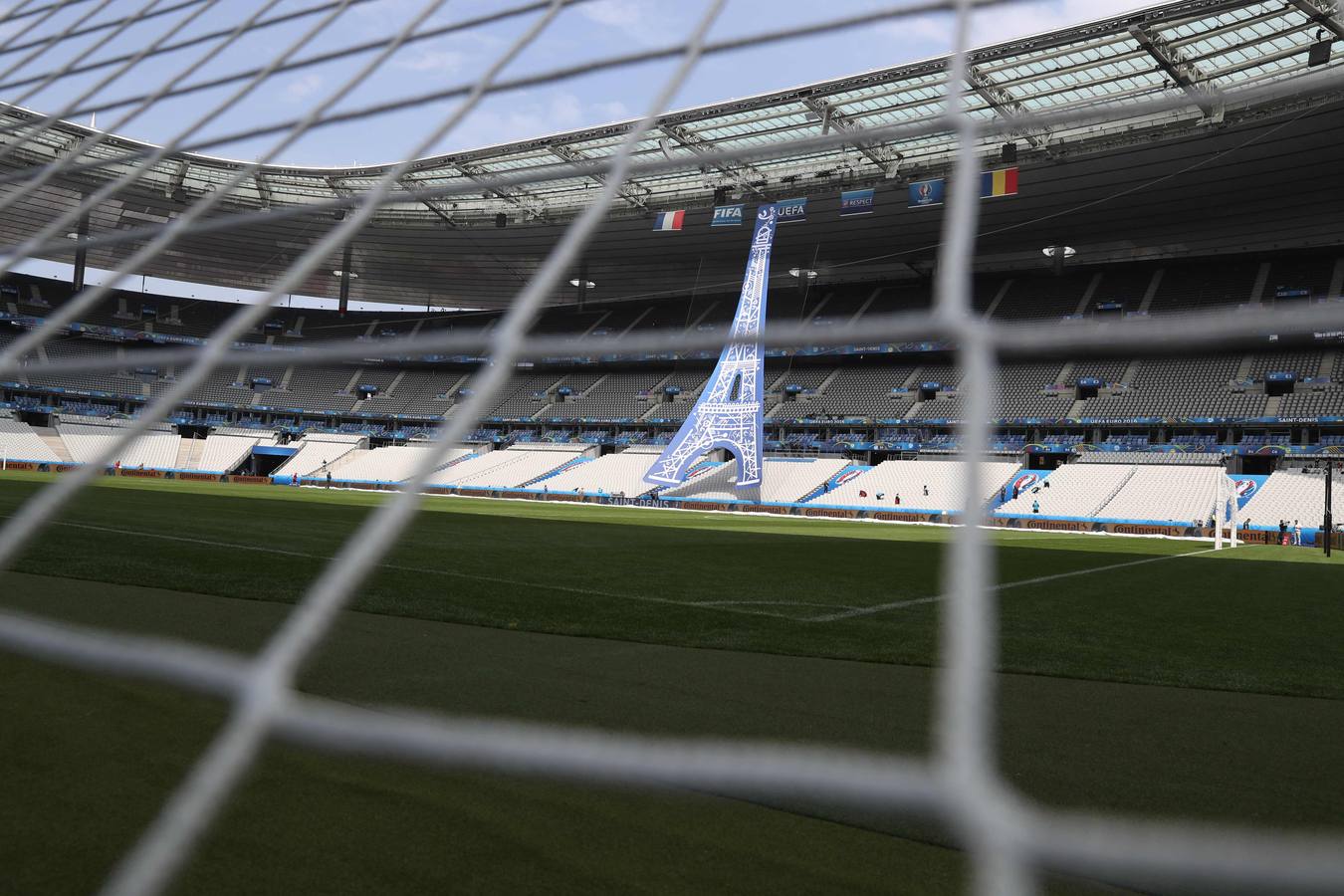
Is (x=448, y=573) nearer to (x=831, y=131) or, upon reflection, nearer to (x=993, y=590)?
(x=993, y=590)

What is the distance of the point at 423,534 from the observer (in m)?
10.1

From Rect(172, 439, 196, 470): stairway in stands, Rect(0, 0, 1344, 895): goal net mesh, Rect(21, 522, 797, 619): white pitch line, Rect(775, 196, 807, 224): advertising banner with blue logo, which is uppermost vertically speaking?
Rect(775, 196, 807, 224): advertising banner with blue logo

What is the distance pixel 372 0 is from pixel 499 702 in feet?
6.94

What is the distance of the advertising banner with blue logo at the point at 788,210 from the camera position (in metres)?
24.1

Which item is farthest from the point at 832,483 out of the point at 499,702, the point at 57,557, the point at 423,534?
the point at 499,702

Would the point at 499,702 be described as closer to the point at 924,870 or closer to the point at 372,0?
the point at 924,870

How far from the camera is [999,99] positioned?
2045cm

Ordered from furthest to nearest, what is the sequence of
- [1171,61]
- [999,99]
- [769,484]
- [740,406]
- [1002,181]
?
[769,484], [740,406], [999,99], [1002,181], [1171,61]

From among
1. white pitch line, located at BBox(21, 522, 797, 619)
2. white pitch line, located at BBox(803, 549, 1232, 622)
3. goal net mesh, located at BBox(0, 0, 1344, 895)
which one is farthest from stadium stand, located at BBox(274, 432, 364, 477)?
goal net mesh, located at BBox(0, 0, 1344, 895)

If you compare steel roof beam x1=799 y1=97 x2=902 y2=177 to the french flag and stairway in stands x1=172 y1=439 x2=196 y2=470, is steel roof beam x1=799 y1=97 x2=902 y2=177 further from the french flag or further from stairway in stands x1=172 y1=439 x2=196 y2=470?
stairway in stands x1=172 y1=439 x2=196 y2=470

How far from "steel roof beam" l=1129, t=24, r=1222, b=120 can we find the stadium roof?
3 centimetres

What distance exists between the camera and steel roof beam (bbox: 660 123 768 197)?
2359 cm

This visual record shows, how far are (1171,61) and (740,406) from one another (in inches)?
493

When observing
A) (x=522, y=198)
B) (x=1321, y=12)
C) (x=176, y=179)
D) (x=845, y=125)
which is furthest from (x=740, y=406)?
(x=176, y=179)
